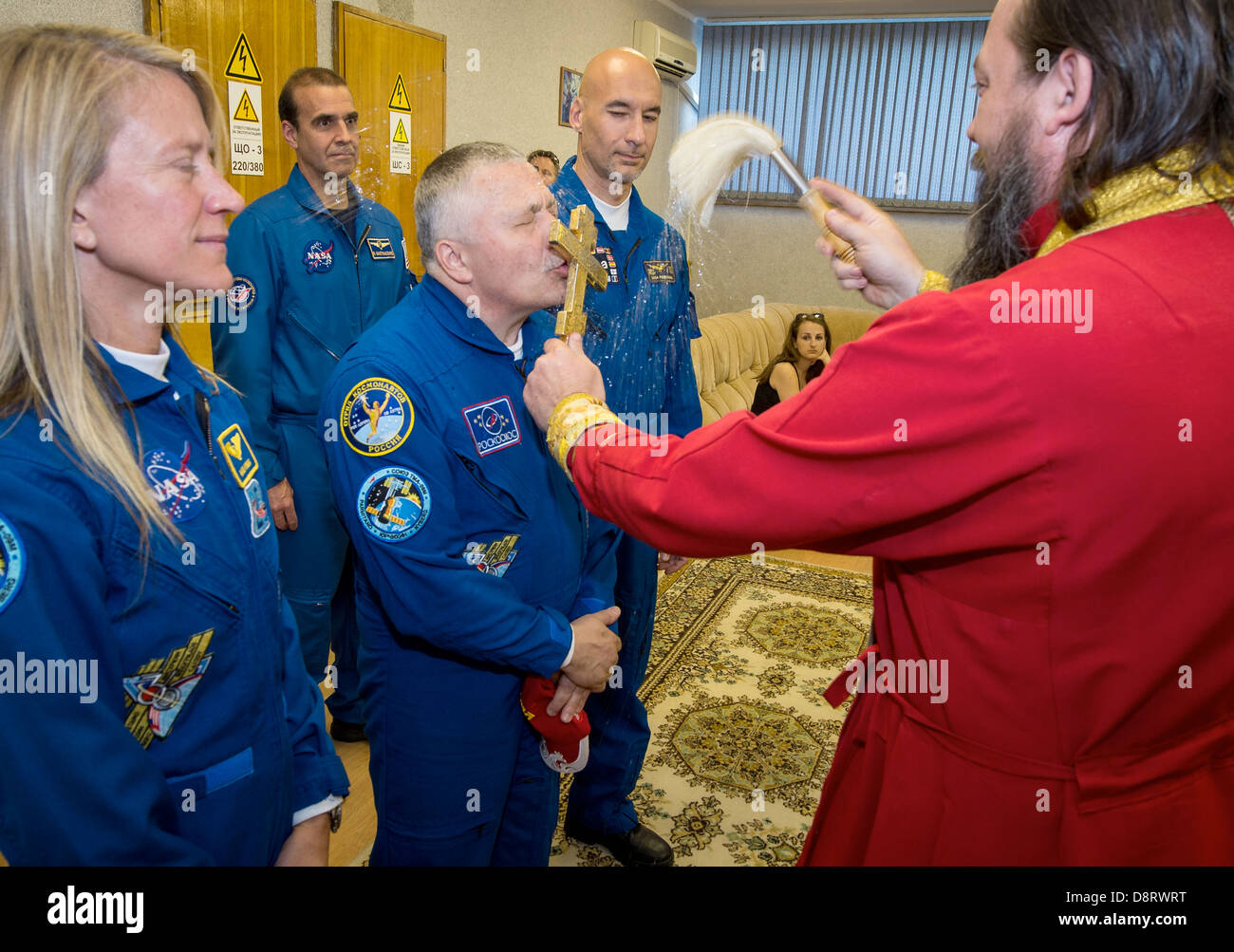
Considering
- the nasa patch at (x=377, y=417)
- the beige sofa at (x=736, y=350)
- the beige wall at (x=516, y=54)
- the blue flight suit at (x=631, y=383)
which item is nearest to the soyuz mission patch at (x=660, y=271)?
the blue flight suit at (x=631, y=383)

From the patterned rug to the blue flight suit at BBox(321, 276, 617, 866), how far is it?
3.09 ft

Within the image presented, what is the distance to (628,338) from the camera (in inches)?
87.7

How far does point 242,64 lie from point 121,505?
253cm

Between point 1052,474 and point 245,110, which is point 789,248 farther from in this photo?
point 1052,474

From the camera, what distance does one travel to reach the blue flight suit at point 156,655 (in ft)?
2.64

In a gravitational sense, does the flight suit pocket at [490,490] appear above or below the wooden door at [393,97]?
below

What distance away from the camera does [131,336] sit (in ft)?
3.19

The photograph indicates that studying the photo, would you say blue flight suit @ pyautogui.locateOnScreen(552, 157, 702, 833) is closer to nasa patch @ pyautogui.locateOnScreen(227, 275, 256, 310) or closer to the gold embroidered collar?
nasa patch @ pyautogui.locateOnScreen(227, 275, 256, 310)

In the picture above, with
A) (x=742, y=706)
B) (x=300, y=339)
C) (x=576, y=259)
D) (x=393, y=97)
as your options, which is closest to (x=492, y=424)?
(x=576, y=259)

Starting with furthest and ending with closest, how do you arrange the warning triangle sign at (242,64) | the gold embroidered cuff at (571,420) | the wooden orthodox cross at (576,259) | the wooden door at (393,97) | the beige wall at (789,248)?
1. the beige wall at (789,248)
2. the wooden door at (393,97)
3. the warning triangle sign at (242,64)
4. the wooden orthodox cross at (576,259)
5. the gold embroidered cuff at (571,420)

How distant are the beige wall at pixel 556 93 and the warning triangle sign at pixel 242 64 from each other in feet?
0.96

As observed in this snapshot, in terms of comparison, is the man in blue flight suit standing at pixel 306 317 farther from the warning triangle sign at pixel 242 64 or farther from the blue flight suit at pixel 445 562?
the blue flight suit at pixel 445 562

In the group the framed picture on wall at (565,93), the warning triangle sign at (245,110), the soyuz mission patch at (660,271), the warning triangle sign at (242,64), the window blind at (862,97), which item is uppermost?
the window blind at (862,97)
